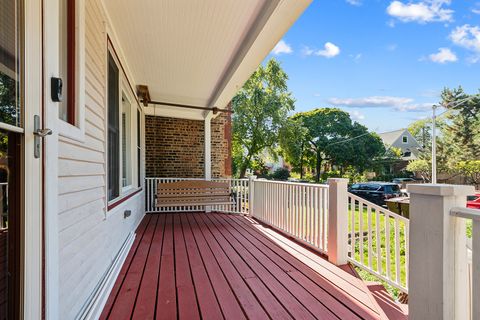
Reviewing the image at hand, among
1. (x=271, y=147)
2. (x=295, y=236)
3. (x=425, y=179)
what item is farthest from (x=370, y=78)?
(x=295, y=236)

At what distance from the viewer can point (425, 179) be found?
23.9 metres

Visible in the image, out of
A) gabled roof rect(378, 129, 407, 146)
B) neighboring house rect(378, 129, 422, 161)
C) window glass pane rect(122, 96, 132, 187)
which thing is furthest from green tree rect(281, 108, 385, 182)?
window glass pane rect(122, 96, 132, 187)

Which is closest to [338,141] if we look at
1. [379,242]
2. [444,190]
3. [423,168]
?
[423,168]

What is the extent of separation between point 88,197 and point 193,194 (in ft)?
11.3

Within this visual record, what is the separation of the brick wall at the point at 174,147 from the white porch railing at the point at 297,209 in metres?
2.29

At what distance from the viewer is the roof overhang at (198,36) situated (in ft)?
7.86

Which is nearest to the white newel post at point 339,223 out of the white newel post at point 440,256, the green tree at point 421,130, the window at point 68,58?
the white newel post at point 440,256

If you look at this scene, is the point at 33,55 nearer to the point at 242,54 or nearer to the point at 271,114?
the point at 242,54

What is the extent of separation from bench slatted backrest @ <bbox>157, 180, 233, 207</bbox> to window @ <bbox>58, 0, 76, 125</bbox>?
3.55 m

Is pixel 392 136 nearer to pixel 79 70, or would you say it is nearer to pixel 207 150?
pixel 207 150

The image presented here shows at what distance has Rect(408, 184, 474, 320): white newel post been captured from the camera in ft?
4.01

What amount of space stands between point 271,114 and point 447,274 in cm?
1350

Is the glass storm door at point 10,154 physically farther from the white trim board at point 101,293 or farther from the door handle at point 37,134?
the white trim board at point 101,293

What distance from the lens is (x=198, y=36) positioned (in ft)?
9.76
